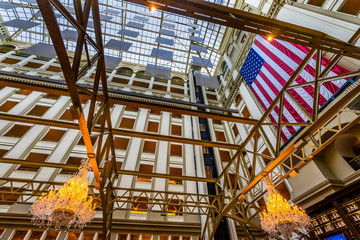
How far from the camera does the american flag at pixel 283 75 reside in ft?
26.8

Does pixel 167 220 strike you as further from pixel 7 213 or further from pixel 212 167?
pixel 7 213

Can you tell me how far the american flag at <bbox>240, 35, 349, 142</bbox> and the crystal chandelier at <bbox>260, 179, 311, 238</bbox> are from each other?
4078mm

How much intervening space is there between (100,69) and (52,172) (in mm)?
10638

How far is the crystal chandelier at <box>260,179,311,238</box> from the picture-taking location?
6.01 metres

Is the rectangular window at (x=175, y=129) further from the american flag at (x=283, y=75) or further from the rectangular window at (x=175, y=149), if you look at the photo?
the american flag at (x=283, y=75)

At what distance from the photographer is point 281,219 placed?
618 centimetres

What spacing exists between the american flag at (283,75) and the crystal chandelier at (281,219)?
408cm

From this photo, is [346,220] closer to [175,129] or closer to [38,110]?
[175,129]

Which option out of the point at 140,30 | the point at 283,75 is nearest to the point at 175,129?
the point at 283,75

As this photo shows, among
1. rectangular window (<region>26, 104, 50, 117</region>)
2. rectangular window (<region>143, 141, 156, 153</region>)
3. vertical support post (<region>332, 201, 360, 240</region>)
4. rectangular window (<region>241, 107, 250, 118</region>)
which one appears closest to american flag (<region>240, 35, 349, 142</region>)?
vertical support post (<region>332, 201, 360, 240</region>)

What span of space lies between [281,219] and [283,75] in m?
7.84

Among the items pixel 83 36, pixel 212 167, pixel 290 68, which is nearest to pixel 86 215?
pixel 83 36

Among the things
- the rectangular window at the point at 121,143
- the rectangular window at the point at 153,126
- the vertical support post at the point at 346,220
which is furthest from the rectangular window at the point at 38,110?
the vertical support post at the point at 346,220

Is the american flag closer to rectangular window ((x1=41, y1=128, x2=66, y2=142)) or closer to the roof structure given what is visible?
the roof structure
